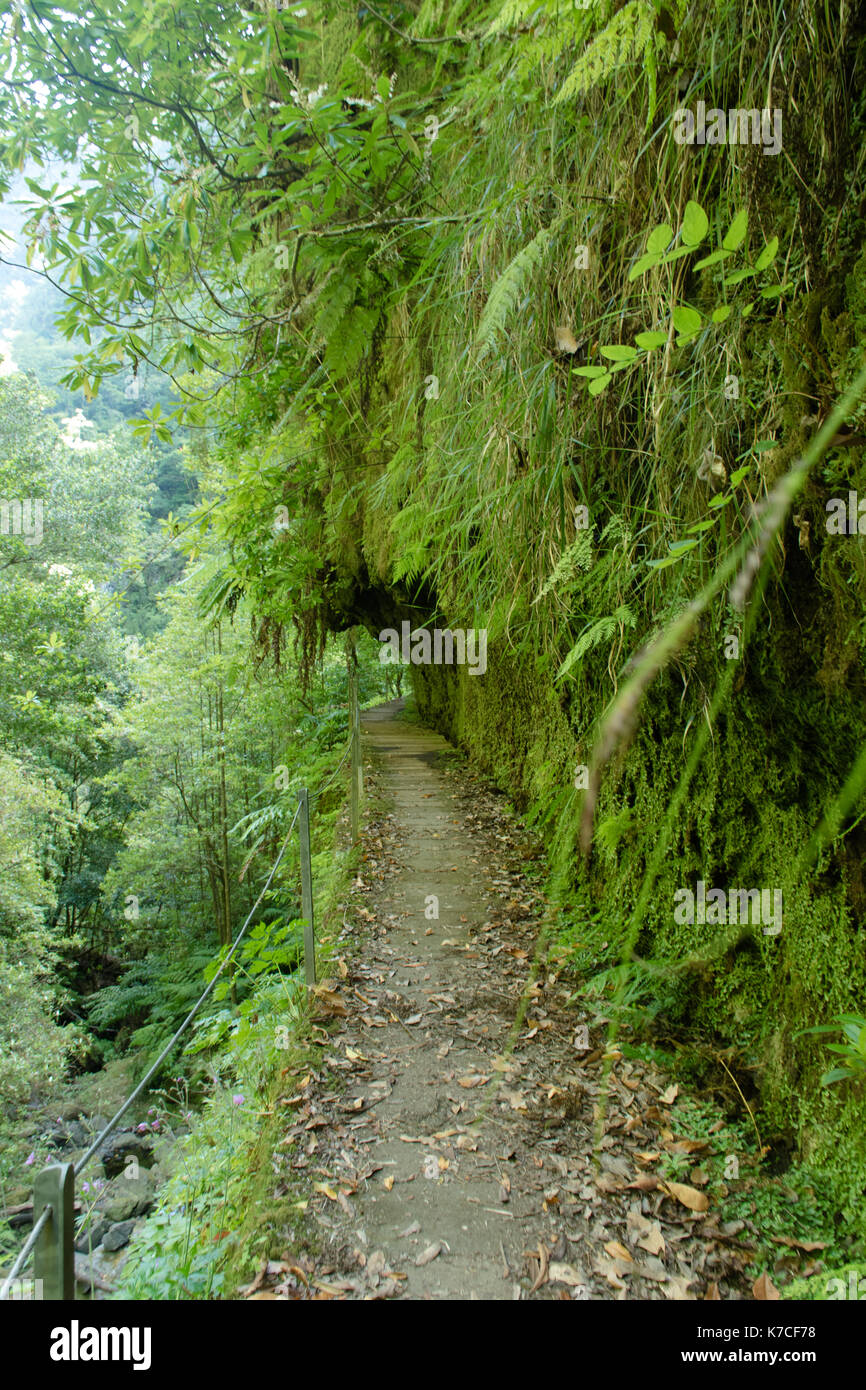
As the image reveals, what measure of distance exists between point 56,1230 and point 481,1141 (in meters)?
1.93

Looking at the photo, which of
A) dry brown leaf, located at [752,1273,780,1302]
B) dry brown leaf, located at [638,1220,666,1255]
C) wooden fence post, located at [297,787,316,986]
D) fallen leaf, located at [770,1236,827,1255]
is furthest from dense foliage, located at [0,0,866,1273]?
wooden fence post, located at [297,787,316,986]

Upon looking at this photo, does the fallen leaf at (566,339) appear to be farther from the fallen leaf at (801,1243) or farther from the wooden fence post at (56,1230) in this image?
the fallen leaf at (801,1243)

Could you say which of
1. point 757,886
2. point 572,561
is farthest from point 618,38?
point 757,886

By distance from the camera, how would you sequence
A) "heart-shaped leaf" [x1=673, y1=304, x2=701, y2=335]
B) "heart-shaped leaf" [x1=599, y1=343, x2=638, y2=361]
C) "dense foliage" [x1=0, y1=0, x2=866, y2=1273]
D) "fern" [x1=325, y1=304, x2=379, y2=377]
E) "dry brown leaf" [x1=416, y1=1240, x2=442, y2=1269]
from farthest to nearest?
"fern" [x1=325, y1=304, x2=379, y2=377] → "dry brown leaf" [x1=416, y1=1240, x2=442, y2=1269] → "dense foliage" [x1=0, y1=0, x2=866, y2=1273] → "heart-shaped leaf" [x1=599, y1=343, x2=638, y2=361] → "heart-shaped leaf" [x1=673, y1=304, x2=701, y2=335]

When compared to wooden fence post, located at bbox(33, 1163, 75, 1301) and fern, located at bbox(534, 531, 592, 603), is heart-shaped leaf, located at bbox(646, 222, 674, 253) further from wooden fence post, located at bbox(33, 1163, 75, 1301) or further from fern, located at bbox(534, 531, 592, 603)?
wooden fence post, located at bbox(33, 1163, 75, 1301)

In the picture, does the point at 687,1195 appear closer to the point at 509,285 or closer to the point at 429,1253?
the point at 429,1253

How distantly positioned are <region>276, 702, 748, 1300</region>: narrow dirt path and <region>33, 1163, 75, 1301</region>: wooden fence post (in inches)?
44.9

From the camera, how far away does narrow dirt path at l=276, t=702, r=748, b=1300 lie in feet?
7.02

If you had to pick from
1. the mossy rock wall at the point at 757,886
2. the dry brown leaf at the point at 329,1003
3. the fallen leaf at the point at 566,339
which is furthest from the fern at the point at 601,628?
the dry brown leaf at the point at 329,1003

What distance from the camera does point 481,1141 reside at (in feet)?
8.99

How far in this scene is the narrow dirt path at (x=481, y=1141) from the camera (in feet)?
7.02
